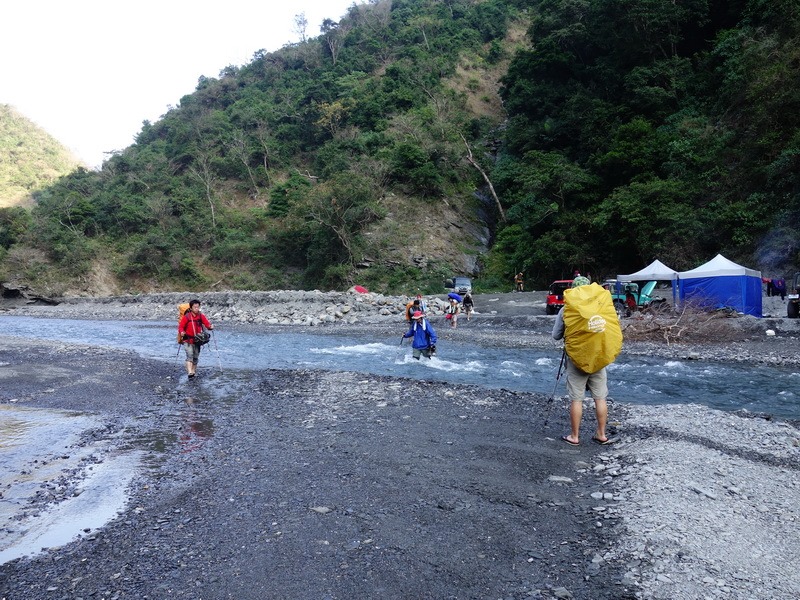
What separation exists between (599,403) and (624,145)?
3072cm

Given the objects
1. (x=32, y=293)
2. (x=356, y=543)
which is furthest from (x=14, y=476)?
(x=32, y=293)

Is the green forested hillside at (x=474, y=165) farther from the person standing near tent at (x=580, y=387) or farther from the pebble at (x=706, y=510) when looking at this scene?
the person standing near tent at (x=580, y=387)

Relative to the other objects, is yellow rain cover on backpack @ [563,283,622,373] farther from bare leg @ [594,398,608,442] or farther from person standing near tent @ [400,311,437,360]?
person standing near tent @ [400,311,437,360]

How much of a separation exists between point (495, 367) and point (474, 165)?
36243 mm

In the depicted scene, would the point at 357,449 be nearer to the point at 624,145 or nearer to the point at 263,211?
the point at 624,145

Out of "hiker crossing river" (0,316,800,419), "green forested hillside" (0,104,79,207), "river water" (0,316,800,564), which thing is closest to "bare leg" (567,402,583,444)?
"hiker crossing river" (0,316,800,419)

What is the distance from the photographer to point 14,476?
20.7 feet

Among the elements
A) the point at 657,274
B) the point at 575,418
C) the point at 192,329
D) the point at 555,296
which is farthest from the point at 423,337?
the point at 657,274

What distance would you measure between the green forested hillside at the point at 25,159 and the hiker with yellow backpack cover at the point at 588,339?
9007cm

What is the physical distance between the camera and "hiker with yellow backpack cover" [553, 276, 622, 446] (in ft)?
20.6

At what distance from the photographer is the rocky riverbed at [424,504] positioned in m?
3.72

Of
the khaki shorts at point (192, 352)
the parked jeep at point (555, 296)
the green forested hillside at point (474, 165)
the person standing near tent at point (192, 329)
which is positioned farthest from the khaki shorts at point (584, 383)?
the green forested hillside at point (474, 165)

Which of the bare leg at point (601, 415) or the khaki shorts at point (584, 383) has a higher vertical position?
the khaki shorts at point (584, 383)

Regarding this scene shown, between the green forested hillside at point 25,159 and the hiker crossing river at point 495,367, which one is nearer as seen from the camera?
the hiker crossing river at point 495,367
